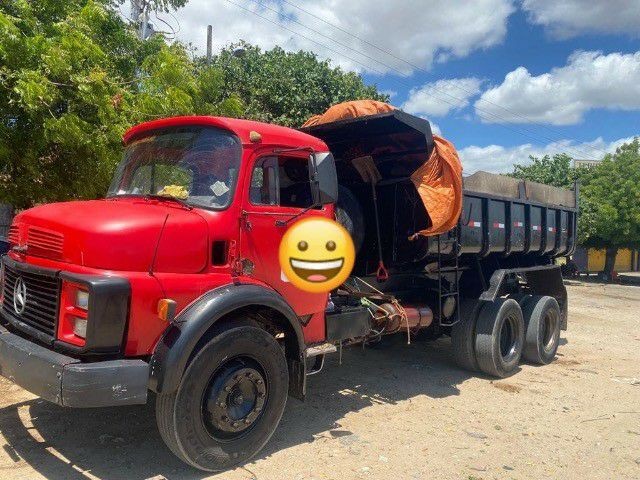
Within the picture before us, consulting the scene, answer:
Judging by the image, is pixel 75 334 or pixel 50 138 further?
pixel 50 138

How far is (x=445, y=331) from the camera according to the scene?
24.1 feet

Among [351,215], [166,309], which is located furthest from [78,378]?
[351,215]

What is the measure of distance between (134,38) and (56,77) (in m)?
2.13

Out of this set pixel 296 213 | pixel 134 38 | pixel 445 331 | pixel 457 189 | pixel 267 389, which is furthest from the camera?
pixel 134 38

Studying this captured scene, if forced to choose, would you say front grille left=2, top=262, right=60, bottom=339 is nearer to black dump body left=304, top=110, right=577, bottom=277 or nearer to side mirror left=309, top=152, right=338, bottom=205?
side mirror left=309, top=152, right=338, bottom=205

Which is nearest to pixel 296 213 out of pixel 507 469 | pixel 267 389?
pixel 267 389

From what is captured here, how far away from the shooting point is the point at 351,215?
5793 mm

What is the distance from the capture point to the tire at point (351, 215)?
5.63 meters

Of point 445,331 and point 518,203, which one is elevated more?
point 518,203

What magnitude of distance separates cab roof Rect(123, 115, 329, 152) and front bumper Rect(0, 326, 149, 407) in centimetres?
183

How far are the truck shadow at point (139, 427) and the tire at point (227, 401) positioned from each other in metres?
0.23

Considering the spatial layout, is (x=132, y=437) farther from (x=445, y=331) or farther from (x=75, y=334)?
(x=445, y=331)

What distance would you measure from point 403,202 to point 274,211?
7.62 ft

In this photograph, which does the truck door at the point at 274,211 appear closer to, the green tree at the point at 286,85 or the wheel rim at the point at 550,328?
the wheel rim at the point at 550,328
